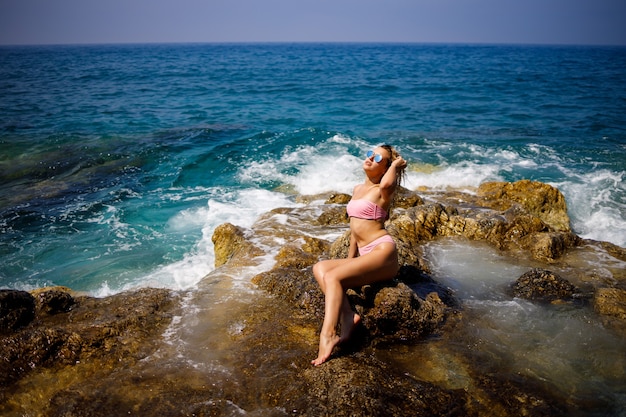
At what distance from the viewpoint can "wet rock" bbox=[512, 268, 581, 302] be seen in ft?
17.7

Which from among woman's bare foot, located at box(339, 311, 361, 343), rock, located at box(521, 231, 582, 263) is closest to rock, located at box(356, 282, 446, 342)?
woman's bare foot, located at box(339, 311, 361, 343)

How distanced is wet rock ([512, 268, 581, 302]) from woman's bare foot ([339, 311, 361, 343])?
8.97 ft

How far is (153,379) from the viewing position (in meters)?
3.73

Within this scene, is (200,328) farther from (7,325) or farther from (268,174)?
(268,174)

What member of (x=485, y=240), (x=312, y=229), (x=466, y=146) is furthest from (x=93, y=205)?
(x=466, y=146)

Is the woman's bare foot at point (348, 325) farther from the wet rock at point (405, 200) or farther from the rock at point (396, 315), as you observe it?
the wet rock at point (405, 200)

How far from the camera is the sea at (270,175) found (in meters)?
4.72

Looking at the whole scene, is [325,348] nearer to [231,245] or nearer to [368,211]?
[368,211]

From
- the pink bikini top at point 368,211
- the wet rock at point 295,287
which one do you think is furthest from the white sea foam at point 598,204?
the wet rock at point 295,287

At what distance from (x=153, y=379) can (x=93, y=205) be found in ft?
31.2

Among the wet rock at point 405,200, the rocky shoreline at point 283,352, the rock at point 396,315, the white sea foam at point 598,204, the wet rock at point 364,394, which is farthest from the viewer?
the white sea foam at point 598,204

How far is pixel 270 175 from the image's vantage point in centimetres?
1455

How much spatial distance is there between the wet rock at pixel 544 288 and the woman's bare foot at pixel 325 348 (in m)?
3.11

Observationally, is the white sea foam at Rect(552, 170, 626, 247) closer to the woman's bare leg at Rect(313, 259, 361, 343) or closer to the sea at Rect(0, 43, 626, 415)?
the sea at Rect(0, 43, 626, 415)
